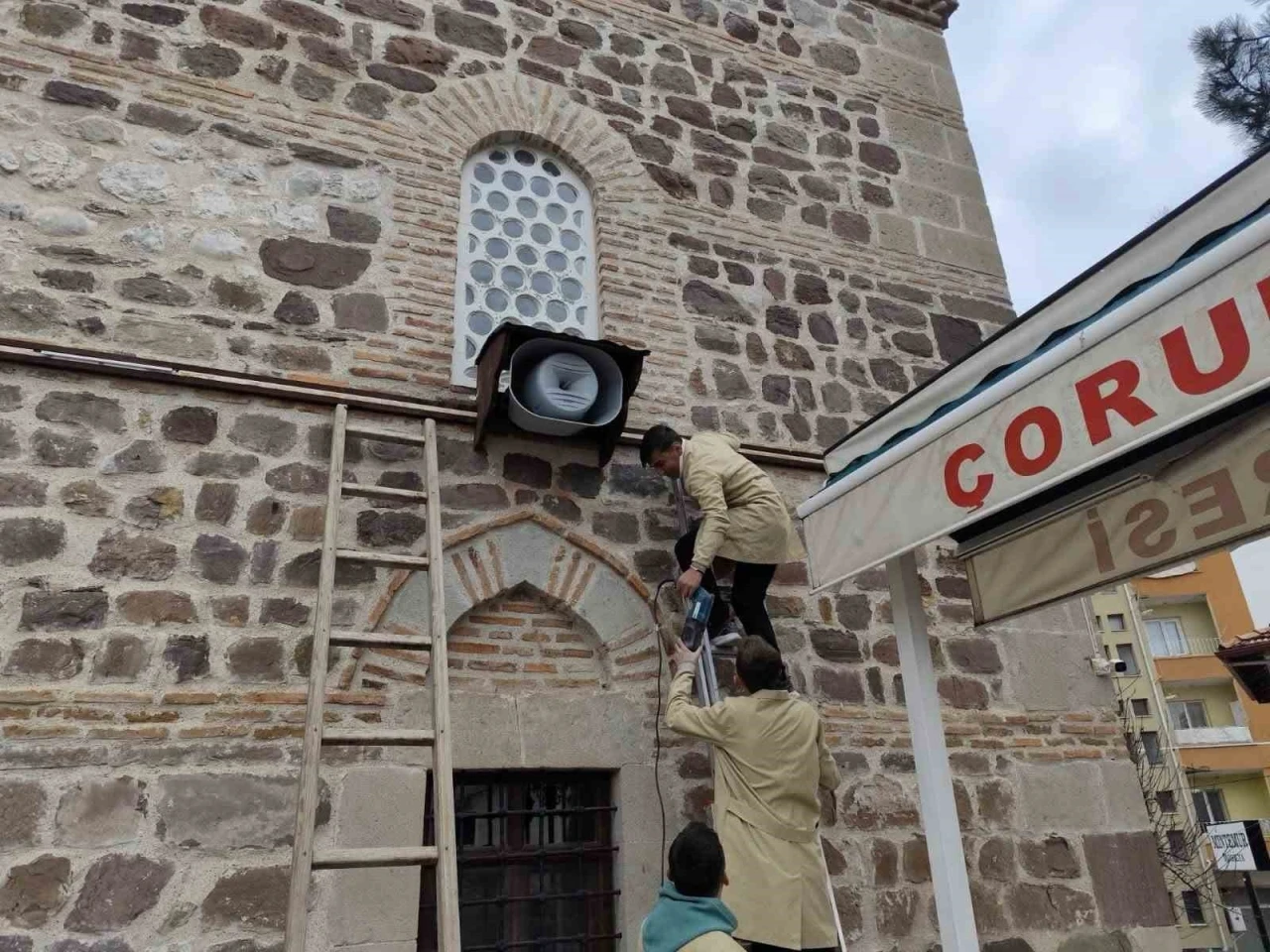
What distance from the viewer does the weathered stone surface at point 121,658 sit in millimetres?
3404

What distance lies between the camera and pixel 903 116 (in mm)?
6547

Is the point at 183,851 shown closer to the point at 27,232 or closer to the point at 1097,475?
the point at 27,232

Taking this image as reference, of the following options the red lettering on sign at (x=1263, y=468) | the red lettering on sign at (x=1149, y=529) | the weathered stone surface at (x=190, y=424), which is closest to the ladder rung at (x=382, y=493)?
the weathered stone surface at (x=190, y=424)

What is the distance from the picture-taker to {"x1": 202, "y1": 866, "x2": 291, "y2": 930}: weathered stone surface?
323cm

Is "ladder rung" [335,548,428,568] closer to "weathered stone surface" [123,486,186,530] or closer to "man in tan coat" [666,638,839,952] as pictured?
"weathered stone surface" [123,486,186,530]

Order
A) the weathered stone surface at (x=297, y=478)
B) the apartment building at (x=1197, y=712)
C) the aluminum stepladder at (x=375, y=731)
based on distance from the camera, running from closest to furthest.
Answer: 1. the aluminum stepladder at (x=375, y=731)
2. the weathered stone surface at (x=297, y=478)
3. the apartment building at (x=1197, y=712)

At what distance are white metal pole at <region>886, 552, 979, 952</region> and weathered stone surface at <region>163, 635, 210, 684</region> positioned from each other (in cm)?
260

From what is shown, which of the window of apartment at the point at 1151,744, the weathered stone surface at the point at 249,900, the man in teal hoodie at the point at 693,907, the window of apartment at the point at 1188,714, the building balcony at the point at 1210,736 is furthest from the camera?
the window of apartment at the point at 1188,714

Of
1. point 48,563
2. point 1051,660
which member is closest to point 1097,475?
point 1051,660

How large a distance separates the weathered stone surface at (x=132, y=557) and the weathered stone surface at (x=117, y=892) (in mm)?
989

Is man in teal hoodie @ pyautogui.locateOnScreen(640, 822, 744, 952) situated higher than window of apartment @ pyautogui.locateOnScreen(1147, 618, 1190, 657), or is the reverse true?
window of apartment @ pyautogui.locateOnScreen(1147, 618, 1190, 657)

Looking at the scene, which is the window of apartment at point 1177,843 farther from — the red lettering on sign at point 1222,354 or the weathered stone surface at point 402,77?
the weathered stone surface at point 402,77

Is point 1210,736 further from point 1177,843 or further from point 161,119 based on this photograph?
point 161,119

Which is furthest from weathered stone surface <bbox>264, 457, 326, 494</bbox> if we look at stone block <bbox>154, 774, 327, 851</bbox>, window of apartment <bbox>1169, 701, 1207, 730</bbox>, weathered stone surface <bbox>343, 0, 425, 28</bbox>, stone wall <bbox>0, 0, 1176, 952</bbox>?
window of apartment <bbox>1169, 701, 1207, 730</bbox>
